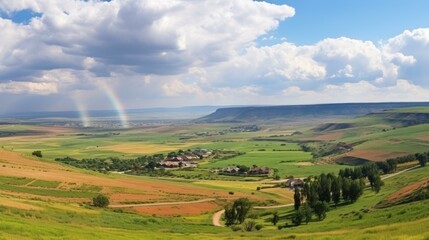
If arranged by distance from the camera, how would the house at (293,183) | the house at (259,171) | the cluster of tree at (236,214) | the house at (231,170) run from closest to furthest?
the cluster of tree at (236,214), the house at (293,183), the house at (259,171), the house at (231,170)

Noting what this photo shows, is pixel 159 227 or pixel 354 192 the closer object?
pixel 159 227

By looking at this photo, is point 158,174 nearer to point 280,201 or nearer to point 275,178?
point 275,178

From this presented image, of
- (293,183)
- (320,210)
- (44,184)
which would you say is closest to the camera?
(320,210)

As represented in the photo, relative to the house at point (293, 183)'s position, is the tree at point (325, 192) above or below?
above

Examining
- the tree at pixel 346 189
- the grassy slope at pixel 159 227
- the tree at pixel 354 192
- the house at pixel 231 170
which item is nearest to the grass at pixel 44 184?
the grassy slope at pixel 159 227

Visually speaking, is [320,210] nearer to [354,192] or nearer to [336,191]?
[336,191]

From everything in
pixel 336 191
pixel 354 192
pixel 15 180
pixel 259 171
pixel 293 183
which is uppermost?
pixel 15 180

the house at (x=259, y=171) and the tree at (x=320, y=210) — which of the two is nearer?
the tree at (x=320, y=210)

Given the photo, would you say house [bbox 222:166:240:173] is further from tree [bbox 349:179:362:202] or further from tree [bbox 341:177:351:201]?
tree [bbox 349:179:362:202]

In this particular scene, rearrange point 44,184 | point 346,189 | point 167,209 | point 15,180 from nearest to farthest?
point 167,209 < point 346,189 < point 15,180 < point 44,184

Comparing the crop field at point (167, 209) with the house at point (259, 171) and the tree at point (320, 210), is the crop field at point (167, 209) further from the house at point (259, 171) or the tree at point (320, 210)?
the house at point (259, 171)

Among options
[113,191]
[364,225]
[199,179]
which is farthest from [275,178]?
[364,225]

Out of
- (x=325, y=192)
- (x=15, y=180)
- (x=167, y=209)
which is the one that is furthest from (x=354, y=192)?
(x=15, y=180)

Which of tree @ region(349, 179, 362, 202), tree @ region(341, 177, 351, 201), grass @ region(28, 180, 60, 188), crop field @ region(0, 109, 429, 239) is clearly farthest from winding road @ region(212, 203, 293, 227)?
grass @ region(28, 180, 60, 188)
